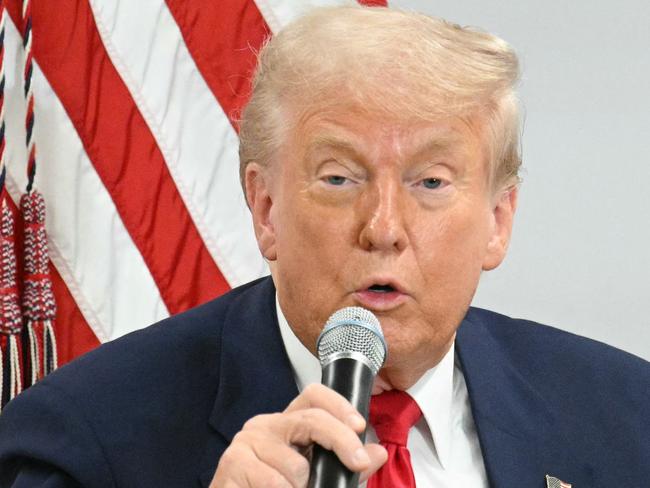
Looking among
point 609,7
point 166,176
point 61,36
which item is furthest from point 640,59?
point 61,36

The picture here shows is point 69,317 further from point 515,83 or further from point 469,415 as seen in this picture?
point 515,83

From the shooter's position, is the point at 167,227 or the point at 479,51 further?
the point at 167,227

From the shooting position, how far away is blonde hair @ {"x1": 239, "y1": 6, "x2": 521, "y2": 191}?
188 centimetres

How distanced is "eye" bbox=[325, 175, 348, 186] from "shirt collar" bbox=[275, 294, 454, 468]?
12.9 inches

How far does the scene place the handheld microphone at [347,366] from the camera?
4.26 ft

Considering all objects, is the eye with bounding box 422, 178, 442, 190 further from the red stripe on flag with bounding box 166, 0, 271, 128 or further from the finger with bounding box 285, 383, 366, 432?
the red stripe on flag with bounding box 166, 0, 271, 128

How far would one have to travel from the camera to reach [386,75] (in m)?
1.88

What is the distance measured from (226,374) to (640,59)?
1619 mm

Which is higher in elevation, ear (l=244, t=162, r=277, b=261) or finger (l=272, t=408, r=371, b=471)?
ear (l=244, t=162, r=277, b=261)

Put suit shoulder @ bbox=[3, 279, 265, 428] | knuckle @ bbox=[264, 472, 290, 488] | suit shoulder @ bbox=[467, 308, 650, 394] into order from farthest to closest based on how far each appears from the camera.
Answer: suit shoulder @ bbox=[467, 308, 650, 394] < suit shoulder @ bbox=[3, 279, 265, 428] < knuckle @ bbox=[264, 472, 290, 488]

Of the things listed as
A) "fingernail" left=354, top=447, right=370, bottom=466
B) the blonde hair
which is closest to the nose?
the blonde hair

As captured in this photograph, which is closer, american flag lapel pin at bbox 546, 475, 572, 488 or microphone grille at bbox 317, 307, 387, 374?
microphone grille at bbox 317, 307, 387, 374

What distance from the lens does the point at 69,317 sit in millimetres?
2936

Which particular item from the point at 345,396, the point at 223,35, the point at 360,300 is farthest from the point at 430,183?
the point at 223,35
